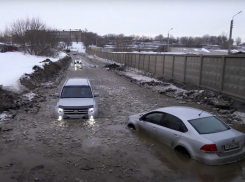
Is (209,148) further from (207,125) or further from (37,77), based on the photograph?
(37,77)

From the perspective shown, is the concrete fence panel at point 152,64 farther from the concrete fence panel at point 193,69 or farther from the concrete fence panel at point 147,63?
the concrete fence panel at point 193,69

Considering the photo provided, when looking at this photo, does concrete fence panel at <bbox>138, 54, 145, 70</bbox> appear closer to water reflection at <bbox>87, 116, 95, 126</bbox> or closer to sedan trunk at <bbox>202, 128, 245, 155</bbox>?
water reflection at <bbox>87, 116, 95, 126</bbox>

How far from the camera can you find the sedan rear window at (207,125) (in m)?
7.03

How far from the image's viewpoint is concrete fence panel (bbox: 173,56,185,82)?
73.9 ft

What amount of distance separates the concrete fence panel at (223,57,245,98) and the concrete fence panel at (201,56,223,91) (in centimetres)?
72

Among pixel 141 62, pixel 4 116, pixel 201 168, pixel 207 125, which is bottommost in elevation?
pixel 4 116

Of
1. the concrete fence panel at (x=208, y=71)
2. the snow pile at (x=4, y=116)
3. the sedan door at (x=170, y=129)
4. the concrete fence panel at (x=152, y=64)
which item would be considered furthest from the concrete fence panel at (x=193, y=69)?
the snow pile at (x=4, y=116)

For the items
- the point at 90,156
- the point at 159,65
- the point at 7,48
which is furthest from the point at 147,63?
the point at 7,48

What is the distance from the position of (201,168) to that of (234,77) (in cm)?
941

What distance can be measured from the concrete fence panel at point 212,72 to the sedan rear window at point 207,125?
9.38 m

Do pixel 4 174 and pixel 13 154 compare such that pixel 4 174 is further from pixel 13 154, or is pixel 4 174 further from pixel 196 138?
pixel 196 138

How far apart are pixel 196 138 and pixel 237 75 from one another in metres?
8.86

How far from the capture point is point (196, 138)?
6.78m

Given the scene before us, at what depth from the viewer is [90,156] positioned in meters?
7.46
